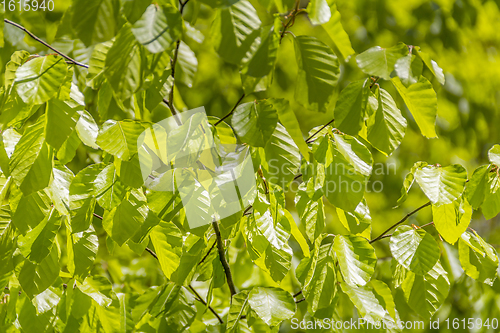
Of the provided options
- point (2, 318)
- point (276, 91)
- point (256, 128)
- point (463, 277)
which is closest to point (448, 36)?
point (276, 91)

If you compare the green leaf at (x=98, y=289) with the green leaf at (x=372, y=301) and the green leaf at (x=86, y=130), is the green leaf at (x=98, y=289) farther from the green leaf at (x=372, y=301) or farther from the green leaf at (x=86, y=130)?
the green leaf at (x=372, y=301)

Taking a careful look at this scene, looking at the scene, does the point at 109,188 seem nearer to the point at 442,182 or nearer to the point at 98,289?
the point at 98,289

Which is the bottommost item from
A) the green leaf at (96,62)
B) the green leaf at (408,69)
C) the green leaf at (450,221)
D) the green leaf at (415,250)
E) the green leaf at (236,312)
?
the green leaf at (236,312)

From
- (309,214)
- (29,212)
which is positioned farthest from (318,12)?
(29,212)

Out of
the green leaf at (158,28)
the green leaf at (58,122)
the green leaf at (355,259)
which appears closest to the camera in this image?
the green leaf at (158,28)

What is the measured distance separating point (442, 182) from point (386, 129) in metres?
0.14

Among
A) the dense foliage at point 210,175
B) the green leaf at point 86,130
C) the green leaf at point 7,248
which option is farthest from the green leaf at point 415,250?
the green leaf at point 7,248

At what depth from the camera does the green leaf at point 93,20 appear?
0.32m

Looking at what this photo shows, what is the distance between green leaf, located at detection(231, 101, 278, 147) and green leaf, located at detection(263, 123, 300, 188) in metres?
0.03

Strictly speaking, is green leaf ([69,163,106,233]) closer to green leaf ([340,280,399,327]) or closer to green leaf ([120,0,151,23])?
green leaf ([120,0,151,23])

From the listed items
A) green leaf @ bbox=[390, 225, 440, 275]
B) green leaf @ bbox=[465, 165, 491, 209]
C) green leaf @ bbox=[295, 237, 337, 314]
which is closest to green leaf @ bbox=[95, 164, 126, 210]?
green leaf @ bbox=[295, 237, 337, 314]

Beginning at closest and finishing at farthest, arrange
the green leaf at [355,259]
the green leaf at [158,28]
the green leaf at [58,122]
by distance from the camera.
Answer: the green leaf at [158,28] → the green leaf at [58,122] → the green leaf at [355,259]

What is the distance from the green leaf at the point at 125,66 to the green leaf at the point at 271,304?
0.35 metres

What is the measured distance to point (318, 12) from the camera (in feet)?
1.22
